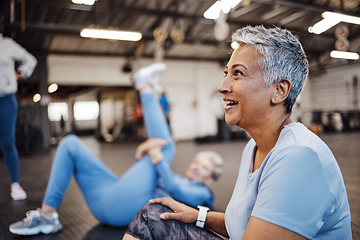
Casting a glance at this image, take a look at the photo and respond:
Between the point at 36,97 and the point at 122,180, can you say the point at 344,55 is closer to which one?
the point at 122,180

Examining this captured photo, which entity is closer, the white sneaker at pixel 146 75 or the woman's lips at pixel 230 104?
the woman's lips at pixel 230 104

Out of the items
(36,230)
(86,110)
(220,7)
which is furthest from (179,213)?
(86,110)

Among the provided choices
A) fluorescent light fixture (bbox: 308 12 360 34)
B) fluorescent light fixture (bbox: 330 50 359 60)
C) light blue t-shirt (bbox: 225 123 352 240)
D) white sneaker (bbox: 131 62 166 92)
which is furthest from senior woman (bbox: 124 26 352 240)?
fluorescent light fixture (bbox: 330 50 359 60)

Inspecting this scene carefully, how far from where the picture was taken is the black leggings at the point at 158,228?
2.97 feet

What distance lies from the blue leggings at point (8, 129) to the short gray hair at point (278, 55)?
1.35 meters

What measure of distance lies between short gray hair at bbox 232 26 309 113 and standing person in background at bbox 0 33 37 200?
131 centimetres

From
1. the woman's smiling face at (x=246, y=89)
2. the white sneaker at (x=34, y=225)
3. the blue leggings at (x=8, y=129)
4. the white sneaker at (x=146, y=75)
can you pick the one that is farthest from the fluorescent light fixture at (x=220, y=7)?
the woman's smiling face at (x=246, y=89)

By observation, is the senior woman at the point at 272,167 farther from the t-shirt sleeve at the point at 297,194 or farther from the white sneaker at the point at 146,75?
the white sneaker at the point at 146,75

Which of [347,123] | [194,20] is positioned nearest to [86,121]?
[194,20]

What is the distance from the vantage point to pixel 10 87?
153cm

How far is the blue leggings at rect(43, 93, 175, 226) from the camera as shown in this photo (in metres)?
1.58

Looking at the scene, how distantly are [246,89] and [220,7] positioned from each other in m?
5.29

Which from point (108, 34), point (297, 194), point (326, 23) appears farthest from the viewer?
point (108, 34)

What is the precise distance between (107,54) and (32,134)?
7.69 meters
